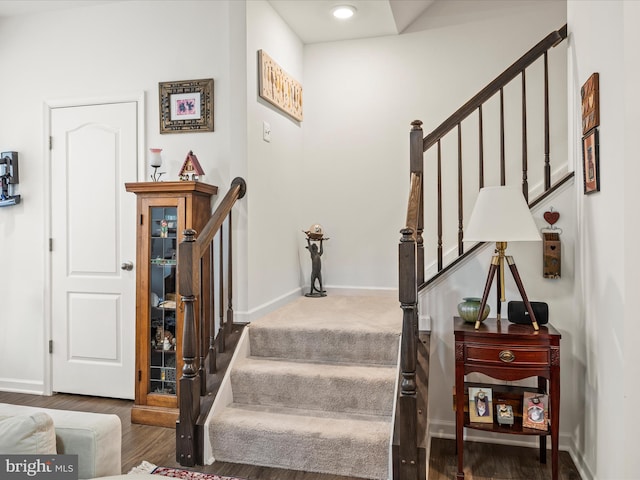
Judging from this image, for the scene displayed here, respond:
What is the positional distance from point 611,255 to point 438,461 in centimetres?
140

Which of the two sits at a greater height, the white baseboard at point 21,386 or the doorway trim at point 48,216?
the doorway trim at point 48,216

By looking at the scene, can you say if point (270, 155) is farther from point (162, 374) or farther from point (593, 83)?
point (593, 83)

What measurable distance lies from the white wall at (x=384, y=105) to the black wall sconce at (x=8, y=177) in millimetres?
2351

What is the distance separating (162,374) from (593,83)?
2.95m

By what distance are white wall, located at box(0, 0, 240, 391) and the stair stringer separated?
1055mm

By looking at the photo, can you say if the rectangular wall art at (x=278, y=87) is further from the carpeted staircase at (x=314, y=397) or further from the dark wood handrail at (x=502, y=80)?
the carpeted staircase at (x=314, y=397)

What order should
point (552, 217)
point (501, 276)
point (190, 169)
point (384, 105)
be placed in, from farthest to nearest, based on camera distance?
point (384, 105) < point (190, 169) < point (552, 217) < point (501, 276)

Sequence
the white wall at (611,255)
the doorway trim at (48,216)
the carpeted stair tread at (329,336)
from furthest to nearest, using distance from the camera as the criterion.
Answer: the doorway trim at (48,216)
the carpeted stair tread at (329,336)
the white wall at (611,255)

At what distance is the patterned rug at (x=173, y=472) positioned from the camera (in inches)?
92.3

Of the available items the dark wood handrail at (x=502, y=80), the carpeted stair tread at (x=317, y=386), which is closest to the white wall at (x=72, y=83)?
the carpeted stair tread at (x=317, y=386)

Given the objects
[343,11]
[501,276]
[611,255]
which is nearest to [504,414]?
[501,276]

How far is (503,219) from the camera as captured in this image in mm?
2314

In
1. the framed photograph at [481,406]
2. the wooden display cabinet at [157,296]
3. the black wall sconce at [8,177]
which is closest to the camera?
the framed photograph at [481,406]

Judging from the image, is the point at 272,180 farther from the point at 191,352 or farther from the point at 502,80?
the point at 502,80
